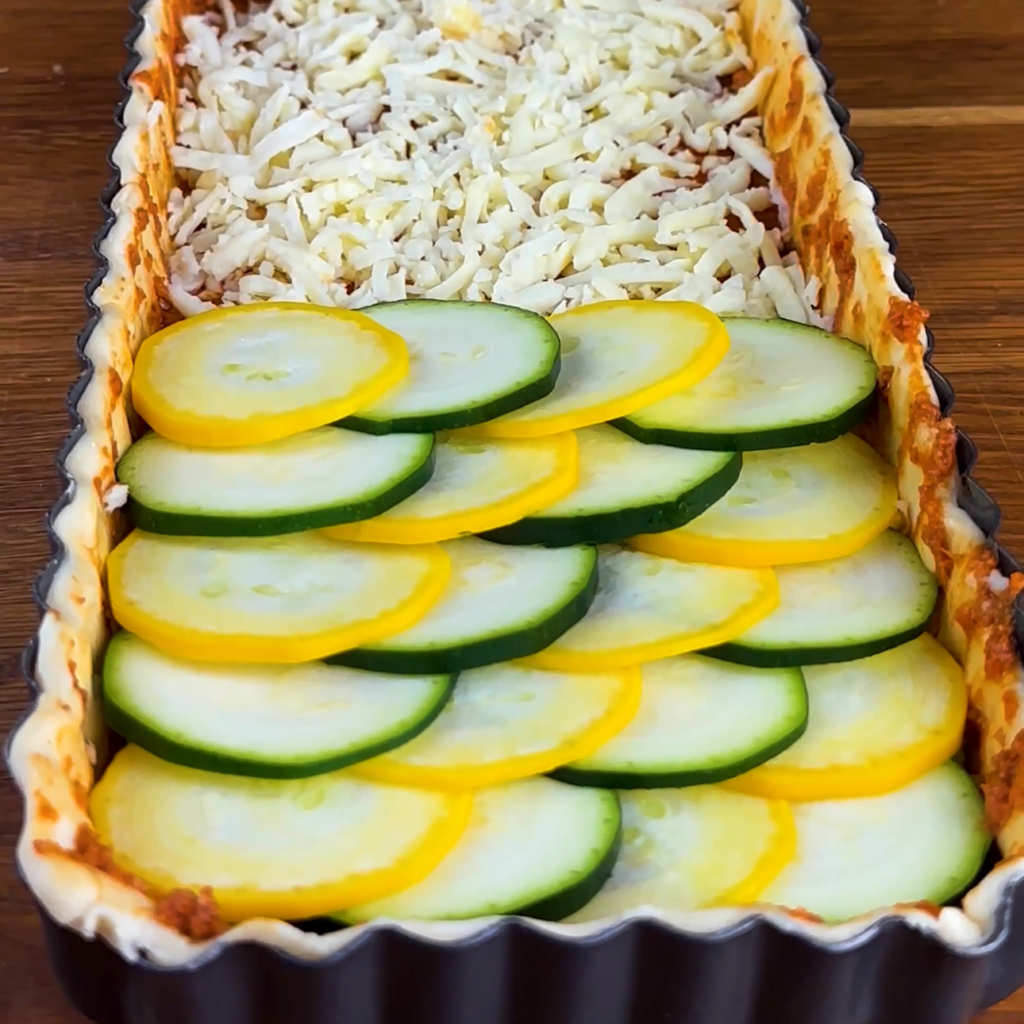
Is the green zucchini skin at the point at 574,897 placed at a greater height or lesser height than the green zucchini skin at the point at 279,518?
lesser

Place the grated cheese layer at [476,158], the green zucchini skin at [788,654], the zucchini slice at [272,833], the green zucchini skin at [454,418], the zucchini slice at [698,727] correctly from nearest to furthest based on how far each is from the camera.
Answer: the zucchini slice at [272,833] < the zucchini slice at [698,727] < the green zucchini skin at [788,654] < the green zucchini skin at [454,418] < the grated cheese layer at [476,158]

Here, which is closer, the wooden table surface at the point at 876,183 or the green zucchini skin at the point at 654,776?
the green zucchini skin at the point at 654,776

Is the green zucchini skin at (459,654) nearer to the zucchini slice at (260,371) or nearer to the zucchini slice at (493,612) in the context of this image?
the zucchini slice at (493,612)

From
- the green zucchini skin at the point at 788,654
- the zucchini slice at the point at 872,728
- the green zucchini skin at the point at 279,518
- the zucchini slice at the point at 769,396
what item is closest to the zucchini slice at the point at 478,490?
the green zucchini skin at the point at 279,518

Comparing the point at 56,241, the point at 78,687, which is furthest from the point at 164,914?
the point at 56,241

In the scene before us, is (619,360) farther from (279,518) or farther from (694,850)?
(694,850)

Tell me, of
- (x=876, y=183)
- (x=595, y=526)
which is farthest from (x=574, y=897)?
(x=876, y=183)
